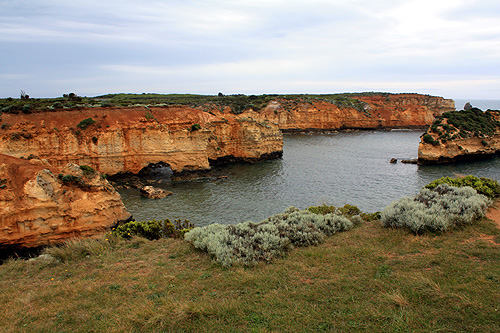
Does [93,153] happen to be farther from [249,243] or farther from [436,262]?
[436,262]

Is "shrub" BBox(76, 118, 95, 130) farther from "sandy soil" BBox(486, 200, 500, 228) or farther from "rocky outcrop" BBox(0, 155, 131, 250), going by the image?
"sandy soil" BBox(486, 200, 500, 228)

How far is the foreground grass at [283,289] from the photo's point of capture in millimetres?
6418

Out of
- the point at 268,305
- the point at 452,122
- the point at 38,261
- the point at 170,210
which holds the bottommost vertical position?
the point at 170,210

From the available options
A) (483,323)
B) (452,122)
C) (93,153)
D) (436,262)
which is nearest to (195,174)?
(93,153)

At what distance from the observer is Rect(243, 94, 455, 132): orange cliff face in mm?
80625

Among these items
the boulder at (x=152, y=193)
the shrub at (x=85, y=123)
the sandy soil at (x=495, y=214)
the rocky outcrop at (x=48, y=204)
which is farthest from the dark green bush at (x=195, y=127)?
the sandy soil at (x=495, y=214)

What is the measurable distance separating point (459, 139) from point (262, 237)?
4243cm

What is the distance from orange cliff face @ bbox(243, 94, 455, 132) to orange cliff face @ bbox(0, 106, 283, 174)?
132ft

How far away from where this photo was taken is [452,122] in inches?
1730

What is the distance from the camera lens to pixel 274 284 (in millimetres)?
8070

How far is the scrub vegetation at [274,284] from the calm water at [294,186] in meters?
10.3

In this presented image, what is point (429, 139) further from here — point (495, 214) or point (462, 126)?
point (495, 214)

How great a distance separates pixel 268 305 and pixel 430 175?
112 feet

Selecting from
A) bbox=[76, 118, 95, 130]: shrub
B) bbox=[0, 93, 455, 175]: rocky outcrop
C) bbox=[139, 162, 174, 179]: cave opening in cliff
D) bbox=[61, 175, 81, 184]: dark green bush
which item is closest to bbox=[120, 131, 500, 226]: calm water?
bbox=[139, 162, 174, 179]: cave opening in cliff
